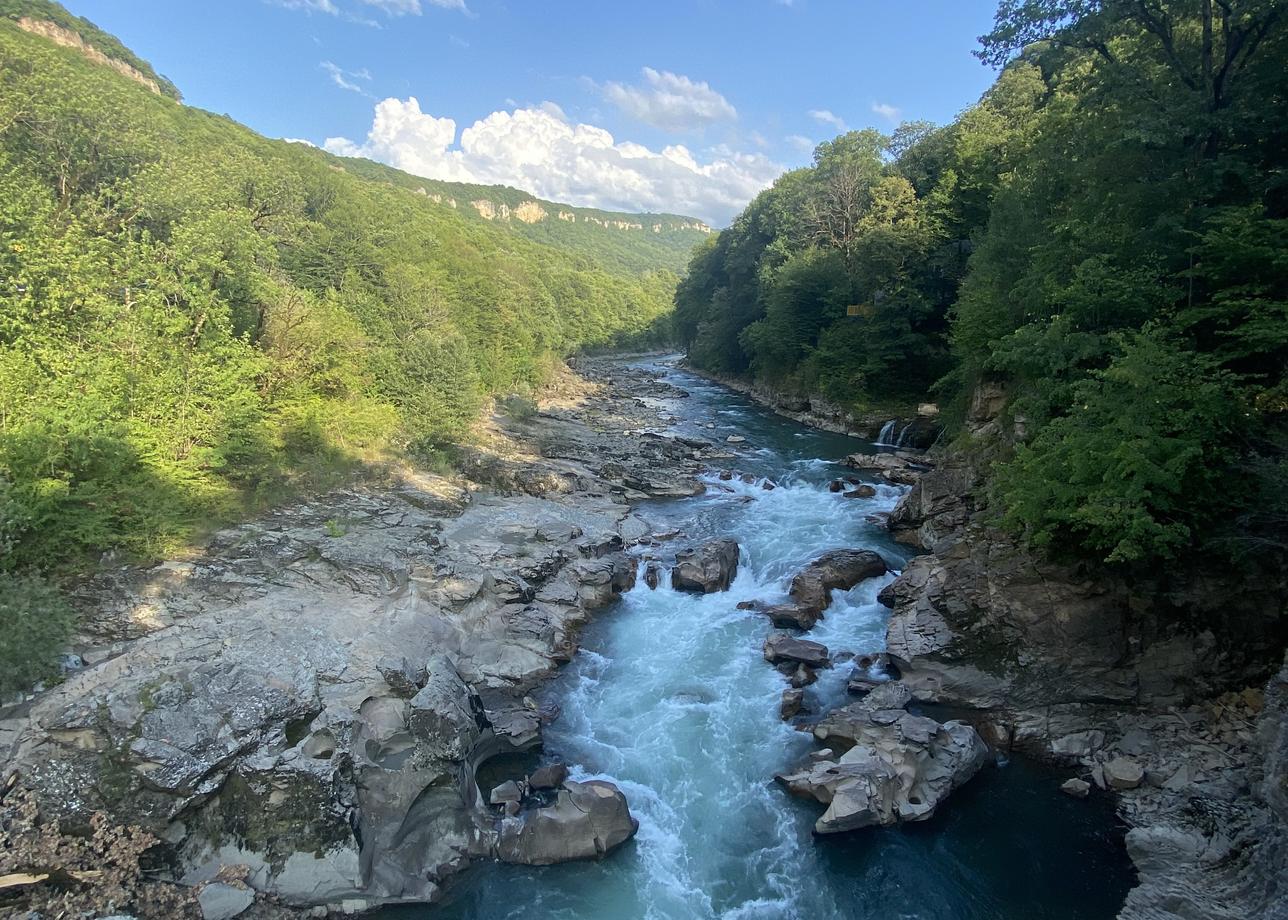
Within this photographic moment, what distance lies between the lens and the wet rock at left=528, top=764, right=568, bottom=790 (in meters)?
10.8

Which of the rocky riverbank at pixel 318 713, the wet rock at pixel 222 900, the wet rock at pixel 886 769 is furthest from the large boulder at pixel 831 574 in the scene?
the wet rock at pixel 222 900

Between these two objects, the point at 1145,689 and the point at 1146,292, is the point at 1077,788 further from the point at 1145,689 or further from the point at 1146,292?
the point at 1146,292

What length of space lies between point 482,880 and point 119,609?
8584 millimetres

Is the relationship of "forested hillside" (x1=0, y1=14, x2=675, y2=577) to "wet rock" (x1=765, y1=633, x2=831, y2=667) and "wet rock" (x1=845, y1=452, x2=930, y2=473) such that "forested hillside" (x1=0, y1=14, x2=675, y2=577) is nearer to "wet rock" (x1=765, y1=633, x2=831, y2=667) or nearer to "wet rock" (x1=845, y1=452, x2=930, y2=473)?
"wet rock" (x1=765, y1=633, x2=831, y2=667)

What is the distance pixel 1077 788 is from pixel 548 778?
28.3 ft

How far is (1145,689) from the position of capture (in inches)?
459

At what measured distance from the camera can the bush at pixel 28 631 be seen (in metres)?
9.66

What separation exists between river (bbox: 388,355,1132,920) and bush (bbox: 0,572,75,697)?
6.73 m

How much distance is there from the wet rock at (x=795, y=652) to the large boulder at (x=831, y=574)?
165 cm

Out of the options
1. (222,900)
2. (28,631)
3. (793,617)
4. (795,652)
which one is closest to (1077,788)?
(795,652)

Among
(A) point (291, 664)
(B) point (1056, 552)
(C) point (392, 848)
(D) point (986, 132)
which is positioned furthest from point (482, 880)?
(D) point (986, 132)

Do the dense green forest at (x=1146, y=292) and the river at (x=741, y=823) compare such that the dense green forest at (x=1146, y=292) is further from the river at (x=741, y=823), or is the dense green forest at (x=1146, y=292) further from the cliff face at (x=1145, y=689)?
the river at (x=741, y=823)

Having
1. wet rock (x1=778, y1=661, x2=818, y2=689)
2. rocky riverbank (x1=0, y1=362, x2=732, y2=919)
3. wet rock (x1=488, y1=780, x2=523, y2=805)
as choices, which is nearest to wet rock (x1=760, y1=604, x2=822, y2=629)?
wet rock (x1=778, y1=661, x2=818, y2=689)

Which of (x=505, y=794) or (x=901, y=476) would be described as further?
(x=901, y=476)
